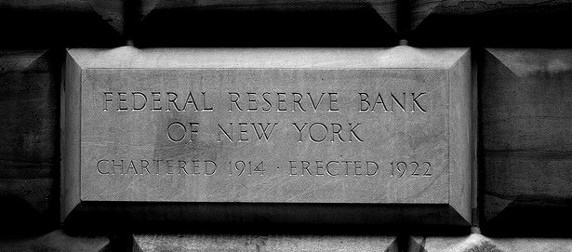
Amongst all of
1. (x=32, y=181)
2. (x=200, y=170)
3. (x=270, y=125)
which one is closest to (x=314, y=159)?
(x=270, y=125)

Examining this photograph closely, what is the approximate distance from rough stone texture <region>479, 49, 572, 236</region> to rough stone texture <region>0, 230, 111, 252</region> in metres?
0.89

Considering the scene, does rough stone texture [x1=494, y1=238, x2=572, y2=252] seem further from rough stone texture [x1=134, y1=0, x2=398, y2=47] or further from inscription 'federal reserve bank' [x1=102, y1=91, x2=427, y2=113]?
rough stone texture [x1=134, y1=0, x2=398, y2=47]

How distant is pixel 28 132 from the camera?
112 centimetres

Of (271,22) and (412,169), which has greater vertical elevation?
(271,22)

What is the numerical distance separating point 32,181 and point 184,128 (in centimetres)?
38

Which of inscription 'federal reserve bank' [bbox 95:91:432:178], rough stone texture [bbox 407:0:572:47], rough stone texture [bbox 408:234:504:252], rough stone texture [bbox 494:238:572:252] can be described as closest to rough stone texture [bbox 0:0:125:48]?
inscription 'federal reserve bank' [bbox 95:91:432:178]

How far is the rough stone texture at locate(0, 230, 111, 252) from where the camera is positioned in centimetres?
112

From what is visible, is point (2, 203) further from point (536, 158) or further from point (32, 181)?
point (536, 158)

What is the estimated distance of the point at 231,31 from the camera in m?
1.12

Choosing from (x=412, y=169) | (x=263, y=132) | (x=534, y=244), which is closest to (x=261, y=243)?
(x=263, y=132)

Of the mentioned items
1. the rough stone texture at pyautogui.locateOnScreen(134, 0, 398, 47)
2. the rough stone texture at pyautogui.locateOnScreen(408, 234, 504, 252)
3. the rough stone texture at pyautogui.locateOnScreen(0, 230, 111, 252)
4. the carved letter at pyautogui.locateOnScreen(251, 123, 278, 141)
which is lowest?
the rough stone texture at pyautogui.locateOnScreen(408, 234, 504, 252)

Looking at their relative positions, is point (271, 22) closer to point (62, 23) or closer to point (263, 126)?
point (263, 126)

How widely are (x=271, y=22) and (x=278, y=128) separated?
24 centimetres

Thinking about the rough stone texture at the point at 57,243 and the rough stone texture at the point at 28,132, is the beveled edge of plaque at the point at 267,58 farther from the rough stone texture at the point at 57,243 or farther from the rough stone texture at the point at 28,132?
the rough stone texture at the point at 57,243
